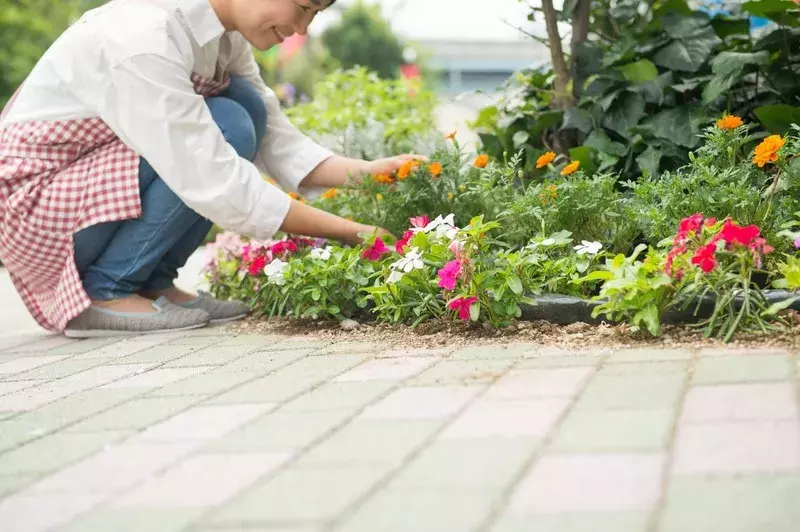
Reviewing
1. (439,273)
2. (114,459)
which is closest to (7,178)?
(439,273)

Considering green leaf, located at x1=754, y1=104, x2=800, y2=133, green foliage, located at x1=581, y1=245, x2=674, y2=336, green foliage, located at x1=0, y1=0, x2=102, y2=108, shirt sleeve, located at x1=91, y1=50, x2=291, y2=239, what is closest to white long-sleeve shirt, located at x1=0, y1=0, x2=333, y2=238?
shirt sleeve, located at x1=91, y1=50, x2=291, y2=239

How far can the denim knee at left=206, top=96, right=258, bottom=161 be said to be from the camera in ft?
10.4

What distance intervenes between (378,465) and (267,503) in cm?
20

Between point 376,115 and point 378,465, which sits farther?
point 376,115

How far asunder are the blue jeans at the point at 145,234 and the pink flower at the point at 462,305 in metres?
1.05

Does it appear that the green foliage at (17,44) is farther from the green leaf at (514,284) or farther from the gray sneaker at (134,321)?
the green leaf at (514,284)

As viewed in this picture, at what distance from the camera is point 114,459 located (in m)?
1.69

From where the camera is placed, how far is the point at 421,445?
1604 mm

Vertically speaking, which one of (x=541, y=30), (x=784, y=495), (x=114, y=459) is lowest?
(x=114, y=459)

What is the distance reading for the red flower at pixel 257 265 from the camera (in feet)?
10.4

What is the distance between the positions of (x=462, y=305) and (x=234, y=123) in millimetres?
1130

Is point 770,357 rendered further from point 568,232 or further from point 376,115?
point 376,115

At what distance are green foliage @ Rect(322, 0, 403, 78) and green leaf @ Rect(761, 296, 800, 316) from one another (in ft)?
69.8

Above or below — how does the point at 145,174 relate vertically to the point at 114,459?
above
